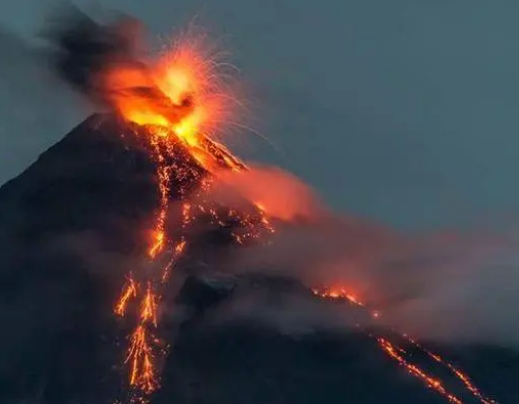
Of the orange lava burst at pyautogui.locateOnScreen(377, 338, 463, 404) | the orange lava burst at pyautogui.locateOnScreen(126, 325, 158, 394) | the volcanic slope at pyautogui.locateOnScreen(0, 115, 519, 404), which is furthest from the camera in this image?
the orange lava burst at pyautogui.locateOnScreen(377, 338, 463, 404)

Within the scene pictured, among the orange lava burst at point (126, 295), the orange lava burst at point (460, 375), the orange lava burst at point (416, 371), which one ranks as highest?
the orange lava burst at point (460, 375)

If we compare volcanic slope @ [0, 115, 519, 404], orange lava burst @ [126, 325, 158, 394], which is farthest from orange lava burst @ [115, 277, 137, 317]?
orange lava burst @ [126, 325, 158, 394]

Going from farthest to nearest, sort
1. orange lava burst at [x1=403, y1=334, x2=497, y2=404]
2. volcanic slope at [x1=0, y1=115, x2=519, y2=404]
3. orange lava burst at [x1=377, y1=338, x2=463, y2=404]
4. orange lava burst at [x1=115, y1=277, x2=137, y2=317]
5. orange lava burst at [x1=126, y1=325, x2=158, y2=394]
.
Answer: orange lava burst at [x1=115, y1=277, x2=137, y2=317]
orange lava burst at [x1=403, y1=334, x2=497, y2=404]
orange lava burst at [x1=377, y1=338, x2=463, y2=404]
volcanic slope at [x1=0, y1=115, x2=519, y2=404]
orange lava burst at [x1=126, y1=325, x2=158, y2=394]

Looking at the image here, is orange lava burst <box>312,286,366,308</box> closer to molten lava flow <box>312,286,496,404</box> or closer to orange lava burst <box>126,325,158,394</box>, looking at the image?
molten lava flow <box>312,286,496,404</box>

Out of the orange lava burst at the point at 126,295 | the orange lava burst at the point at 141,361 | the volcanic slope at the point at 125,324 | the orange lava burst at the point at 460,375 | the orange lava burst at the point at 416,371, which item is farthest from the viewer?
the orange lava burst at the point at 126,295

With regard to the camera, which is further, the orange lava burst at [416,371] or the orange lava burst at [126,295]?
the orange lava burst at [126,295]

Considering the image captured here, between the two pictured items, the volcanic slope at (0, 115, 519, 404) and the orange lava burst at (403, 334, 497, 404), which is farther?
the orange lava burst at (403, 334, 497, 404)

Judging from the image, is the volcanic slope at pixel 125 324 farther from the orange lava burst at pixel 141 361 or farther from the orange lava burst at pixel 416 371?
the orange lava burst at pixel 141 361

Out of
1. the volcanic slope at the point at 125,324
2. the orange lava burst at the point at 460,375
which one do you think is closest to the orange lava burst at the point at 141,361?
the volcanic slope at the point at 125,324
